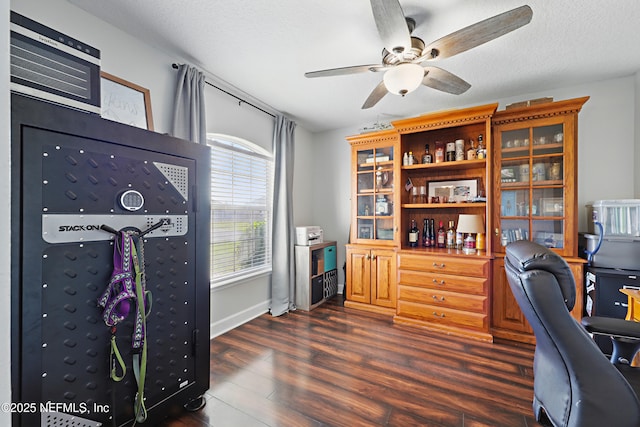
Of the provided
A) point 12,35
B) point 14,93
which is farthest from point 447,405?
point 12,35

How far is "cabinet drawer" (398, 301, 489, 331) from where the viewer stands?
262cm

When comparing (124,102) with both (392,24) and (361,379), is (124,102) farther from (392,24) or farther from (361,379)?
(361,379)

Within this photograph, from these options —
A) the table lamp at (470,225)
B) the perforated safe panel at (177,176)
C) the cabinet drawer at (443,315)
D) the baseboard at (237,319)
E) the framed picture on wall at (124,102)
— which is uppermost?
the framed picture on wall at (124,102)

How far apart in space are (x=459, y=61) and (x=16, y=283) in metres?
3.19

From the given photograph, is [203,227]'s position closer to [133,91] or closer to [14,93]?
[14,93]

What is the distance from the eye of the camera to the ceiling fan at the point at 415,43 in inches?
54.4

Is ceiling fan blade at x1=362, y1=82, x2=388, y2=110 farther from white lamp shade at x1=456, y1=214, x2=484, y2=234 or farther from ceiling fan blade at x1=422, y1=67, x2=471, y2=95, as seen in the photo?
white lamp shade at x1=456, y1=214, x2=484, y2=234

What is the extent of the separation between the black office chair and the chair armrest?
9.5 inches

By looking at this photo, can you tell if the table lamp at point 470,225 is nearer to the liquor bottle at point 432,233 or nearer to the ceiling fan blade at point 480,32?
the liquor bottle at point 432,233

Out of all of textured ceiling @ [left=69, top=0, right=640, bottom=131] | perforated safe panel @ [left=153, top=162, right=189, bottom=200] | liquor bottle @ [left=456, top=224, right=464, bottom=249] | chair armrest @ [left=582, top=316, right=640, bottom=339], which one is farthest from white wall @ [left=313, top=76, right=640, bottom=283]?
perforated safe panel @ [left=153, top=162, right=189, bottom=200]

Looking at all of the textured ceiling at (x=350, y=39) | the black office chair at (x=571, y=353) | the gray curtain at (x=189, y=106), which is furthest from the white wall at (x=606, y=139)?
the gray curtain at (x=189, y=106)

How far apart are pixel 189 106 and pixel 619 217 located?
3.86m

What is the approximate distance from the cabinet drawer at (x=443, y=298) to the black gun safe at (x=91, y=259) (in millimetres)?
2188

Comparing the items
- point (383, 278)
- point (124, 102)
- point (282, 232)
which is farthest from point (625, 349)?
point (124, 102)
